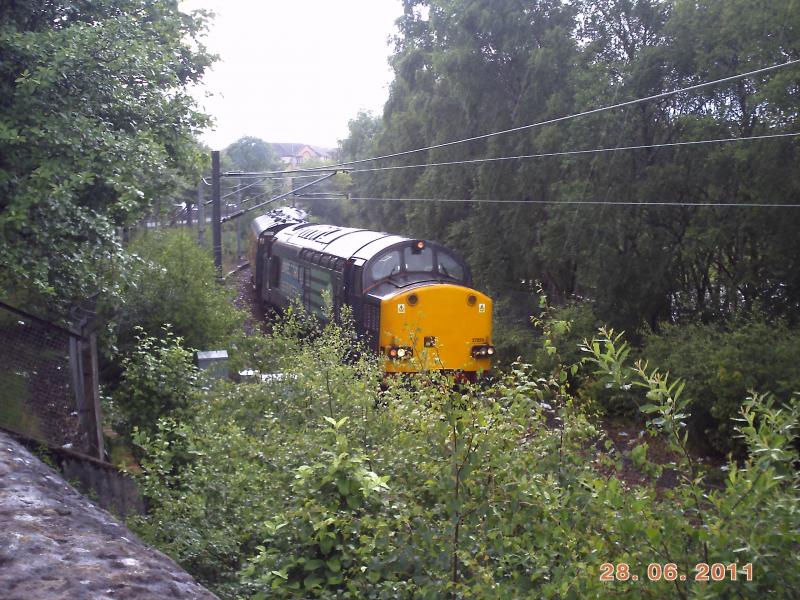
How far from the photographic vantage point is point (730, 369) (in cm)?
1395

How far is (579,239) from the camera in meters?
20.6

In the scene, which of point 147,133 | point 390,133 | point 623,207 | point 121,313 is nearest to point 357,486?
point 147,133

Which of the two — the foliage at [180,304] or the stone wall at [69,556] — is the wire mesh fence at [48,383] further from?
the foliage at [180,304]

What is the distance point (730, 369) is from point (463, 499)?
442 inches

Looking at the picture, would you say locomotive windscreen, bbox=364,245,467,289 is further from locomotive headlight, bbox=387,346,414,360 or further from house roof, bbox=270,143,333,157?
house roof, bbox=270,143,333,157

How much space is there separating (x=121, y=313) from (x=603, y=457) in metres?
10.3

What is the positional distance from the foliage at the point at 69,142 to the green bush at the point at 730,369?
9.59 m

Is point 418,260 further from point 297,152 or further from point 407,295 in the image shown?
point 297,152

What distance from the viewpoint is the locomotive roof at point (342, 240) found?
1484cm

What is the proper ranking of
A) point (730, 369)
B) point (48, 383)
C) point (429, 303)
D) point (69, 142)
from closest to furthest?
1. point (48, 383)
2. point (69, 142)
3. point (429, 303)
4. point (730, 369)

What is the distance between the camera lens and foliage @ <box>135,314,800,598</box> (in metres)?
3.03

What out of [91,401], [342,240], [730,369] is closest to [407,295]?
[342,240]

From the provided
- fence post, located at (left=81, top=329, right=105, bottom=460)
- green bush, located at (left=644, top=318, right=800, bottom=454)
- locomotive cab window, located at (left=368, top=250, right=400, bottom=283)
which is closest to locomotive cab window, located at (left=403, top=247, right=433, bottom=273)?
locomotive cab window, located at (left=368, top=250, right=400, bottom=283)

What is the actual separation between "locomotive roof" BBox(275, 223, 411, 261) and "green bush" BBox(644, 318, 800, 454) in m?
5.56
